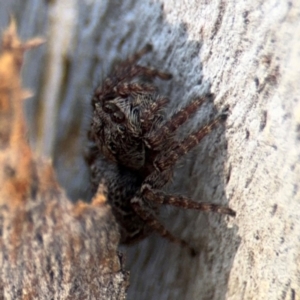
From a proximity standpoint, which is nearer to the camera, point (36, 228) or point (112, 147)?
point (36, 228)

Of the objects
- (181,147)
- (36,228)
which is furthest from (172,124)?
(36,228)

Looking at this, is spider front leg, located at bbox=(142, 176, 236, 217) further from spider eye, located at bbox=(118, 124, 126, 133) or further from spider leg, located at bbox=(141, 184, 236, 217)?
spider eye, located at bbox=(118, 124, 126, 133)

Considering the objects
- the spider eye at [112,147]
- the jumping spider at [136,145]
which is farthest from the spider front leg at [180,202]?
the spider eye at [112,147]

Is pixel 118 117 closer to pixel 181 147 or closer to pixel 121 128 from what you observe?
pixel 121 128

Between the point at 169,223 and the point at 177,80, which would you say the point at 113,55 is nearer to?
the point at 177,80

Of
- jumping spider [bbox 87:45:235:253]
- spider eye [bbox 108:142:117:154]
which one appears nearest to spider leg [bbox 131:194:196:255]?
jumping spider [bbox 87:45:235:253]

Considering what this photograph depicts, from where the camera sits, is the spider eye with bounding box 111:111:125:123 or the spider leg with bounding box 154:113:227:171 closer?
the spider leg with bounding box 154:113:227:171

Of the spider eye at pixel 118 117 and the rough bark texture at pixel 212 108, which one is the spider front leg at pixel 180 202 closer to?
the rough bark texture at pixel 212 108
